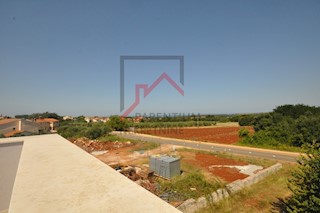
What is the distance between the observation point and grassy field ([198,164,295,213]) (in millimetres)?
7324

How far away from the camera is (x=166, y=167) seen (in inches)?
427

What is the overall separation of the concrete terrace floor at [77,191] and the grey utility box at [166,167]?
298 inches

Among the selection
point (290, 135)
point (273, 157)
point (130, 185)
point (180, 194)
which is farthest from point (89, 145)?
point (290, 135)

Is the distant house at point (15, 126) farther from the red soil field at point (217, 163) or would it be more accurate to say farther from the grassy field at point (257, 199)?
the grassy field at point (257, 199)

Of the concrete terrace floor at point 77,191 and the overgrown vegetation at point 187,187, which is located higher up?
the concrete terrace floor at point 77,191

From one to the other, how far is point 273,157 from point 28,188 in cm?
1802

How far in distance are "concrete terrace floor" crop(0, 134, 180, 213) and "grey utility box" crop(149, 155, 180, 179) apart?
7.58 meters

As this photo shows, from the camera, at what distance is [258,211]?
7223mm

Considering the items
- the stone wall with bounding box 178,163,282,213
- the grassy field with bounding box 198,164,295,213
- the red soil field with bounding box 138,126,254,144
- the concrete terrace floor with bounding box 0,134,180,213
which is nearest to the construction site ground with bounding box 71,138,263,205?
the stone wall with bounding box 178,163,282,213

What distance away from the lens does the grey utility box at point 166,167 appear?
10781mm

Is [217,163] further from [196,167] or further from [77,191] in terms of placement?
[77,191]

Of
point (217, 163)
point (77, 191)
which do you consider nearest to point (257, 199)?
point (217, 163)

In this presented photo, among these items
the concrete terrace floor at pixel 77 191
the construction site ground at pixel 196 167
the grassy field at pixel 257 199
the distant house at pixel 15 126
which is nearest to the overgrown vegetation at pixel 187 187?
the construction site ground at pixel 196 167

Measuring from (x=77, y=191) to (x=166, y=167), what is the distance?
344 inches
